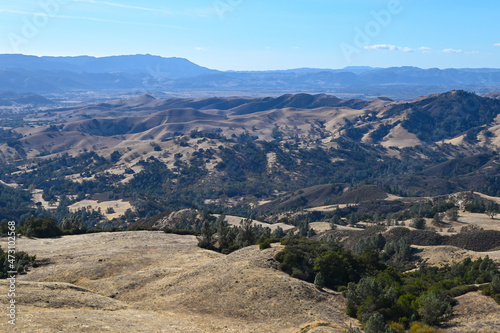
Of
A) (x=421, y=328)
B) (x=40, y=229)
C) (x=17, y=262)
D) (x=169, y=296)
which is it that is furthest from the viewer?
(x=40, y=229)

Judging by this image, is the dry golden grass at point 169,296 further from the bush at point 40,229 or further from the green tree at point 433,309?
the bush at point 40,229

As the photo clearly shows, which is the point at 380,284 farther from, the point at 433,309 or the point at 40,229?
the point at 40,229

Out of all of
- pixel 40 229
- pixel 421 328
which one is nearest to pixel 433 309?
pixel 421 328

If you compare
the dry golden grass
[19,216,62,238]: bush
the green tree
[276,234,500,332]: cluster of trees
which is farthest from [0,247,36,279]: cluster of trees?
the green tree

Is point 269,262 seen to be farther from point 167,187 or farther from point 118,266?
point 167,187

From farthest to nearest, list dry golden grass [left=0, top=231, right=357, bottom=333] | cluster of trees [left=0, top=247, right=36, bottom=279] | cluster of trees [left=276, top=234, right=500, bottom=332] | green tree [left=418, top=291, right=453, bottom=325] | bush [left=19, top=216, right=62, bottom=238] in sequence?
bush [left=19, top=216, right=62, bottom=238]
cluster of trees [left=0, top=247, right=36, bottom=279]
cluster of trees [left=276, top=234, right=500, bottom=332]
green tree [left=418, top=291, right=453, bottom=325]
dry golden grass [left=0, top=231, right=357, bottom=333]

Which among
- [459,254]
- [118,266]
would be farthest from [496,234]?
[118,266]

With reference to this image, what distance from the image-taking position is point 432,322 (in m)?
26.8

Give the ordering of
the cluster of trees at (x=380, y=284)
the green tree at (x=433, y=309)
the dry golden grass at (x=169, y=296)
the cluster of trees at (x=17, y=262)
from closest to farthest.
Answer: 1. the dry golden grass at (x=169, y=296)
2. the green tree at (x=433, y=309)
3. the cluster of trees at (x=380, y=284)
4. the cluster of trees at (x=17, y=262)

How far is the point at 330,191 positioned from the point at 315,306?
425ft

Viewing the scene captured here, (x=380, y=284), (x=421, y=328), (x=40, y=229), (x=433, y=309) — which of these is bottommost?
(x=40, y=229)

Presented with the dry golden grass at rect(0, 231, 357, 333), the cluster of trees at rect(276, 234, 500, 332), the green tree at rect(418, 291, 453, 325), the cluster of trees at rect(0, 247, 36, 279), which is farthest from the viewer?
the cluster of trees at rect(0, 247, 36, 279)

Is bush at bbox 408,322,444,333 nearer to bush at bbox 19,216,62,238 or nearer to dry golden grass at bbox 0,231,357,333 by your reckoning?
dry golden grass at bbox 0,231,357,333

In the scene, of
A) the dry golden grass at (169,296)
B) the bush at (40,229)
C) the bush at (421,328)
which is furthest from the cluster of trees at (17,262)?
the bush at (421,328)
